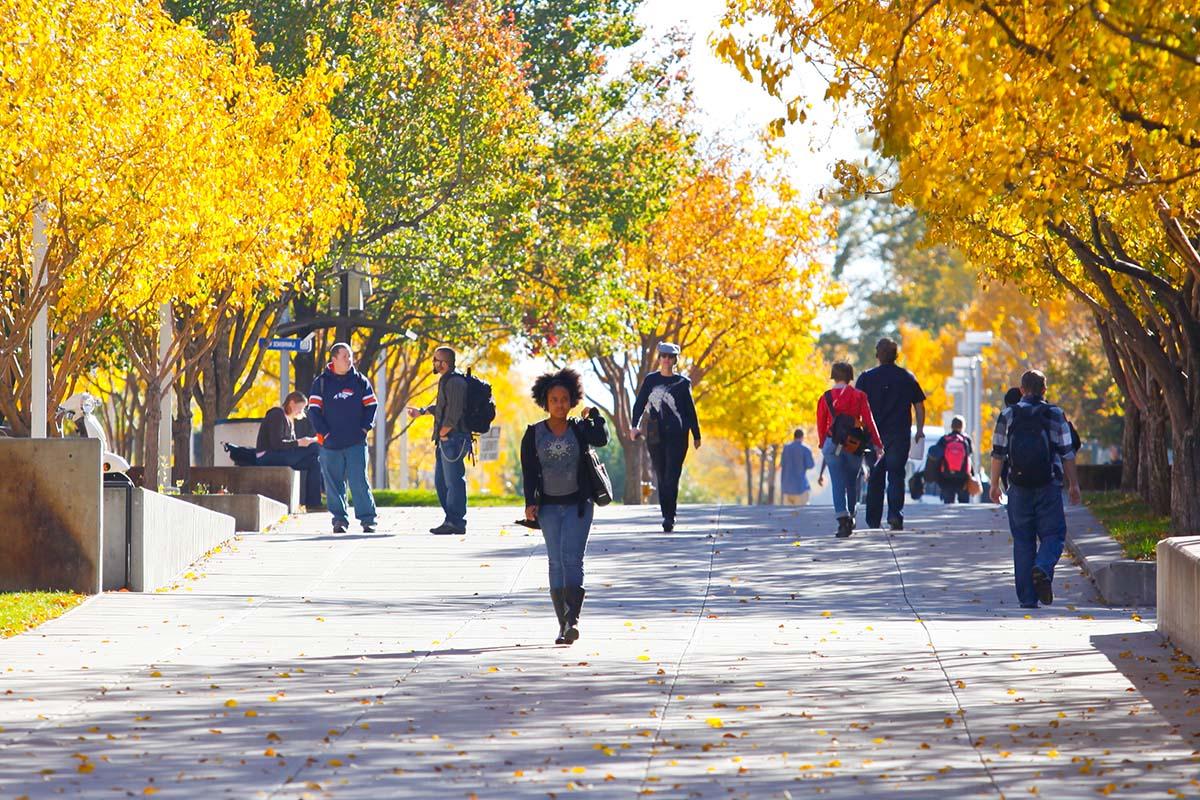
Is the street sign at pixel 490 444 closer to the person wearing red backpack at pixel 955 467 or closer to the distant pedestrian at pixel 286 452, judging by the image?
the person wearing red backpack at pixel 955 467

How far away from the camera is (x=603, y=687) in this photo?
10.2 meters

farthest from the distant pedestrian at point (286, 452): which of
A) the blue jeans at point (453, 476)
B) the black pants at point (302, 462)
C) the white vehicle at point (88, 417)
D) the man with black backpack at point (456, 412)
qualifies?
the man with black backpack at point (456, 412)

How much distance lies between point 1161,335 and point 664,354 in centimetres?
577

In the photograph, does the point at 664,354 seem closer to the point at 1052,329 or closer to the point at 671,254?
the point at 671,254

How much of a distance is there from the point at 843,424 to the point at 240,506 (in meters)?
5.76

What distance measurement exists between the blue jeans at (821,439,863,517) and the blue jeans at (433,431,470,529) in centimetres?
321

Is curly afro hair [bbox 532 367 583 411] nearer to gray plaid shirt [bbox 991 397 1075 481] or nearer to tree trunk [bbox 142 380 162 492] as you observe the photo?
gray plaid shirt [bbox 991 397 1075 481]

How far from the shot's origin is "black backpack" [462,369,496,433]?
1923 centimetres

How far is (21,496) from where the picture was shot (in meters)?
14.5

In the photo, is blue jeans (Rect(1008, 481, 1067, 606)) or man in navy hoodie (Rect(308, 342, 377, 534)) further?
man in navy hoodie (Rect(308, 342, 377, 534))

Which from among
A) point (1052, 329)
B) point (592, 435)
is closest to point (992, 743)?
point (592, 435)

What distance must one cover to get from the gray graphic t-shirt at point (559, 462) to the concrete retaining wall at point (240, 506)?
8059 millimetres

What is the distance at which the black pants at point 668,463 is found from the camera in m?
19.0

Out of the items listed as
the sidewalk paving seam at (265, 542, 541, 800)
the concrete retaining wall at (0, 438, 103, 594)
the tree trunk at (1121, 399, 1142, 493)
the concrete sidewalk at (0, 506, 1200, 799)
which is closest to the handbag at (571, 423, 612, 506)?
the concrete sidewalk at (0, 506, 1200, 799)
